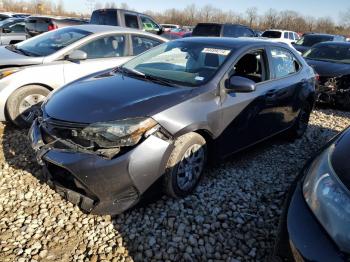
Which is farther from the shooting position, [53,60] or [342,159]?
[53,60]

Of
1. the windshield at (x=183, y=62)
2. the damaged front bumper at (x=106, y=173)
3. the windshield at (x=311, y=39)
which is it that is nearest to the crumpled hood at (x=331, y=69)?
the windshield at (x=183, y=62)

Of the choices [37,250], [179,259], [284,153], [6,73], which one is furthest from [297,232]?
[6,73]

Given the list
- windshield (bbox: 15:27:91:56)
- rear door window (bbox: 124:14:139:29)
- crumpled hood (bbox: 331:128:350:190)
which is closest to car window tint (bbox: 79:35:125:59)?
windshield (bbox: 15:27:91:56)

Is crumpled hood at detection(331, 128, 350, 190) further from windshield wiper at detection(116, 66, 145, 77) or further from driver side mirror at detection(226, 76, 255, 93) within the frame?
windshield wiper at detection(116, 66, 145, 77)

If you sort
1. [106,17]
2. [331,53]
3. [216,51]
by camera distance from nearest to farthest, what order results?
[216,51] < [331,53] < [106,17]

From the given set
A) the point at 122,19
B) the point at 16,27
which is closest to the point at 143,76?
the point at 122,19

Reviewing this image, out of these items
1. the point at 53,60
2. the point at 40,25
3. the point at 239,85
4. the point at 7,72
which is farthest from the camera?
the point at 40,25

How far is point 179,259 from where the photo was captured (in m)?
2.75

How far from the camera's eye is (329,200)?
1788 millimetres

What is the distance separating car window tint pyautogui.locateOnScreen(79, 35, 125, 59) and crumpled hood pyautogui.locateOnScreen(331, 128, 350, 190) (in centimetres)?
451

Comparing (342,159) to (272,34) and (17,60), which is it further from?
(272,34)

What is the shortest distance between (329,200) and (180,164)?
1.68 metres

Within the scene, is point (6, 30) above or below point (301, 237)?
below

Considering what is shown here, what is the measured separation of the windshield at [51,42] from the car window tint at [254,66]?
2.98 meters
